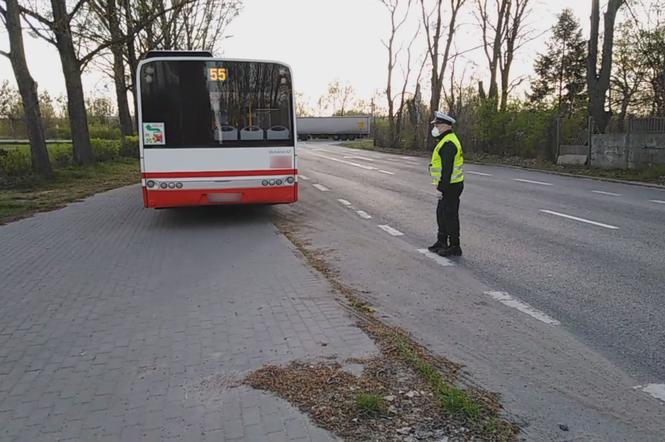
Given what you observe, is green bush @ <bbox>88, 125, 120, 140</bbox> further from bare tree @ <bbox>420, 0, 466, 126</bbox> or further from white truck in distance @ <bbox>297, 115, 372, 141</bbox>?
white truck in distance @ <bbox>297, 115, 372, 141</bbox>

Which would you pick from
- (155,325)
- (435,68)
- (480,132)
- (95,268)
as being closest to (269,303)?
(155,325)

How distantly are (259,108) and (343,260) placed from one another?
416 cm

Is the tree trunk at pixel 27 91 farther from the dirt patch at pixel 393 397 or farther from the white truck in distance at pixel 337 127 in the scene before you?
the white truck in distance at pixel 337 127

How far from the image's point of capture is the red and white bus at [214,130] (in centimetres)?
1026

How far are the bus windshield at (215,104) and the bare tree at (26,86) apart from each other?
33.2ft

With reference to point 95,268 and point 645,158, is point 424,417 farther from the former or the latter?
point 645,158

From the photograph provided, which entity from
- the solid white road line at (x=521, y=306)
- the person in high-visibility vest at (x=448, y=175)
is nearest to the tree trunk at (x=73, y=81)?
the person in high-visibility vest at (x=448, y=175)

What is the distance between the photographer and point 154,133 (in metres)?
10.3

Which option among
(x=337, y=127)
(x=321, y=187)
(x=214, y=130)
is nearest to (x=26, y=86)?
(x=321, y=187)

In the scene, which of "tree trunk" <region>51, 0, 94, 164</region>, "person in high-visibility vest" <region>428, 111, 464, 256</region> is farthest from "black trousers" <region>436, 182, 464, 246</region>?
"tree trunk" <region>51, 0, 94, 164</region>

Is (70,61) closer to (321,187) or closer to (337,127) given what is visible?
(321,187)

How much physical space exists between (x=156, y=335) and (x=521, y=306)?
139 inches

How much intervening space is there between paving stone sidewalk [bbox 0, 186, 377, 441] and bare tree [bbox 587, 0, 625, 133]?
19696mm

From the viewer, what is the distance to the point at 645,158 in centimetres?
2050
